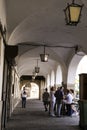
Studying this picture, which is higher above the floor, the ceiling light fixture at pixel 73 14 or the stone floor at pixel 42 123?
the ceiling light fixture at pixel 73 14

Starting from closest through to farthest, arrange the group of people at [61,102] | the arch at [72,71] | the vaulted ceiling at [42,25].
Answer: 1. the vaulted ceiling at [42,25]
2. the group of people at [61,102]
3. the arch at [72,71]

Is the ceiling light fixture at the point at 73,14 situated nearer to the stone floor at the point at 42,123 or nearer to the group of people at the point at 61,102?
the stone floor at the point at 42,123

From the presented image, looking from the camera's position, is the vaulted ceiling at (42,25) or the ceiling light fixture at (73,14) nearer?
the ceiling light fixture at (73,14)

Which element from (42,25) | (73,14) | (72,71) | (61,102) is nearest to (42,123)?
(61,102)

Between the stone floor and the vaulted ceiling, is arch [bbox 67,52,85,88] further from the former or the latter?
the stone floor

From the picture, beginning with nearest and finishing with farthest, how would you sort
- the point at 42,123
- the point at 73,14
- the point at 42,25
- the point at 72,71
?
the point at 73,14, the point at 42,25, the point at 42,123, the point at 72,71

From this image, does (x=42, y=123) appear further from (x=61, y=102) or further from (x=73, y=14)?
(x=73, y=14)

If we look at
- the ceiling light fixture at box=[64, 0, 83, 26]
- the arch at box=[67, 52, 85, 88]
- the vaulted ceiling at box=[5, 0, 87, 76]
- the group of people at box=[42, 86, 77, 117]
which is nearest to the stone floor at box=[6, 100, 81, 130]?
the group of people at box=[42, 86, 77, 117]

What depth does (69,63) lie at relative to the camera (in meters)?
16.1

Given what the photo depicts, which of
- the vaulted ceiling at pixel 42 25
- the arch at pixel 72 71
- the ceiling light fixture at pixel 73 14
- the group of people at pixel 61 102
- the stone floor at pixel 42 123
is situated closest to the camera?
the ceiling light fixture at pixel 73 14

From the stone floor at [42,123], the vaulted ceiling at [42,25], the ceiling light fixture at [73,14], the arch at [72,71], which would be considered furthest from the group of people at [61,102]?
the ceiling light fixture at [73,14]

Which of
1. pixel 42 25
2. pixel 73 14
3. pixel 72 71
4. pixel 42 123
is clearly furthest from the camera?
pixel 72 71

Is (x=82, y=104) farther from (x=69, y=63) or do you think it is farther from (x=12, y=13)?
(x=69, y=63)

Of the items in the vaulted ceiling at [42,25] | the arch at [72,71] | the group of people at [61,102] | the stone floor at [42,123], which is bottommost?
the stone floor at [42,123]
